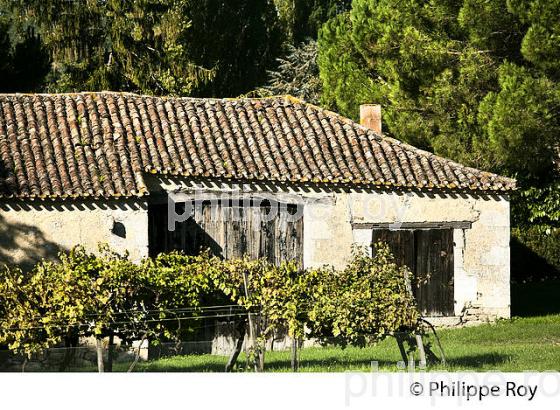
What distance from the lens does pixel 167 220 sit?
70.3ft

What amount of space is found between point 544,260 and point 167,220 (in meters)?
13.2

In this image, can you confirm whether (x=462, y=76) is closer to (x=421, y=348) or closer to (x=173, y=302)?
(x=173, y=302)

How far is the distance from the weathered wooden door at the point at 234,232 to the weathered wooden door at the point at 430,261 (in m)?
1.89

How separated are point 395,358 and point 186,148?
752 cm

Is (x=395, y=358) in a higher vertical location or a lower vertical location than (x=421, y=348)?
lower

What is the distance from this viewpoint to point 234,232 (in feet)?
71.6

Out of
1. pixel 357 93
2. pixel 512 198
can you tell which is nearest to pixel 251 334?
pixel 512 198

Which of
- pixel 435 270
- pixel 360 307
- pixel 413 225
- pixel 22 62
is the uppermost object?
pixel 22 62

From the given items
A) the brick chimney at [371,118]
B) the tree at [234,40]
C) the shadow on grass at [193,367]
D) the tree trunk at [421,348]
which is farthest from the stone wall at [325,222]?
the tree at [234,40]

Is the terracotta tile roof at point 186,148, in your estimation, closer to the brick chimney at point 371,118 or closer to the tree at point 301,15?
the brick chimney at point 371,118

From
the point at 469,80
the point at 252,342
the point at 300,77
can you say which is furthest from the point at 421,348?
the point at 300,77

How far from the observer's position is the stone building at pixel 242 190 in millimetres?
20672

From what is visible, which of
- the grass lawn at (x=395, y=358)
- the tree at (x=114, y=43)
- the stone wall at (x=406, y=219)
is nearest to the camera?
the grass lawn at (x=395, y=358)

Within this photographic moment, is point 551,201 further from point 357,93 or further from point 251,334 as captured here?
point 251,334
